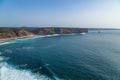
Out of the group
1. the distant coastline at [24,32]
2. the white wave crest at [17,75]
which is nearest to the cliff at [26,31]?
the distant coastline at [24,32]

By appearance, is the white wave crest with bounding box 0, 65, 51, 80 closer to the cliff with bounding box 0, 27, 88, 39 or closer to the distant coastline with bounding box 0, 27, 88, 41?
the distant coastline with bounding box 0, 27, 88, 41

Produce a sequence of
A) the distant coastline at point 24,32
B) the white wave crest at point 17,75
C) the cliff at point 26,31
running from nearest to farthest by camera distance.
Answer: the white wave crest at point 17,75, the distant coastline at point 24,32, the cliff at point 26,31

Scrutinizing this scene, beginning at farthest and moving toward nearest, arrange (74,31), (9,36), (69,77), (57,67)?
(74,31)
(9,36)
(57,67)
(69,77)

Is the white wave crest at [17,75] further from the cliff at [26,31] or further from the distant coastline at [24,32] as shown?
the cliff at [26,31]

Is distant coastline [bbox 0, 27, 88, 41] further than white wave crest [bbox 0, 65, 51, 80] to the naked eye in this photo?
Yes

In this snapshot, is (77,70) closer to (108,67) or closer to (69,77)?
(69,77)

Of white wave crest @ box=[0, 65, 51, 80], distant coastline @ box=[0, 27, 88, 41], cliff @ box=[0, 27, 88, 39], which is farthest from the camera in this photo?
cliff @ box=[0, 27, 88, 39]

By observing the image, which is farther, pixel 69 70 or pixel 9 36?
pixel 9 36

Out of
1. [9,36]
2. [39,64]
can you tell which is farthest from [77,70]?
[9,36]

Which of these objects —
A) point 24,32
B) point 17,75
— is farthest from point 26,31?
point 17,75

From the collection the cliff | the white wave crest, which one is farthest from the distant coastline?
the white wave crest

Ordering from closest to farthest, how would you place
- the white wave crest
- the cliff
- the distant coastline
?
the white wave crest
the distant coastline
the cliff
